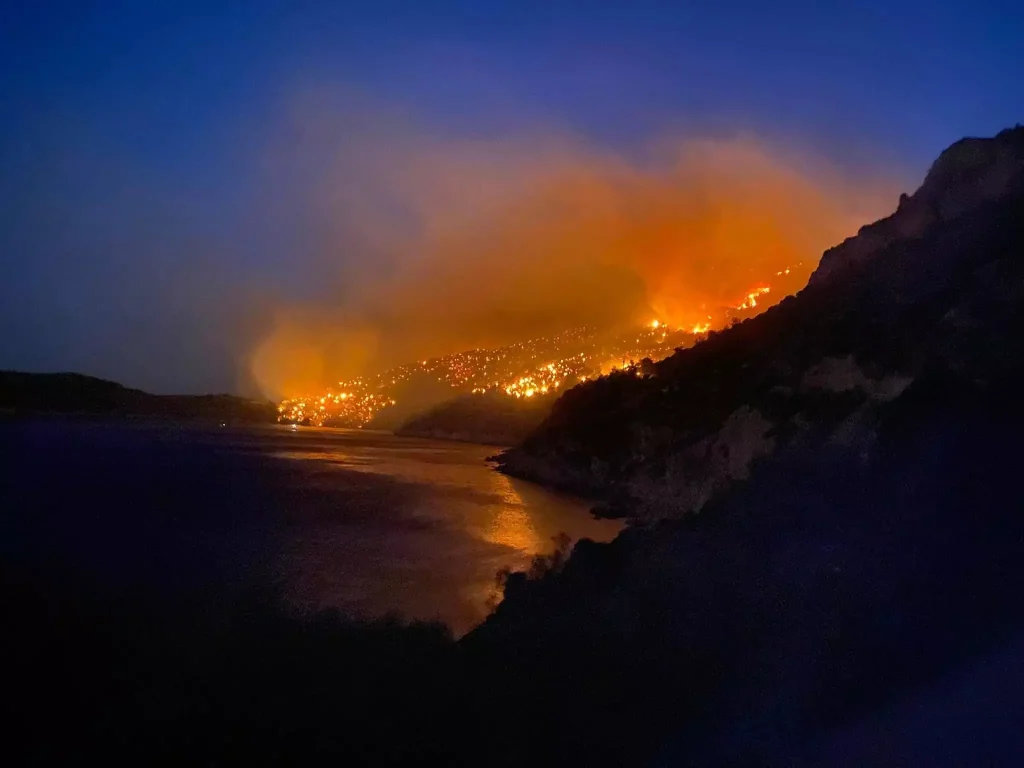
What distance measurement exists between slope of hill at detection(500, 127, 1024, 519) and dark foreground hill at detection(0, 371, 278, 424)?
3756 inches

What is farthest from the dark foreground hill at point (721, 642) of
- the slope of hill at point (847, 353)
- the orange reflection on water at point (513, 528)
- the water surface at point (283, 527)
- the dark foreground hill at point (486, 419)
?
the dark foreground hill at point (486, 419)

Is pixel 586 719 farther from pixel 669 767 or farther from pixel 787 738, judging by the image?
pixel 787 738

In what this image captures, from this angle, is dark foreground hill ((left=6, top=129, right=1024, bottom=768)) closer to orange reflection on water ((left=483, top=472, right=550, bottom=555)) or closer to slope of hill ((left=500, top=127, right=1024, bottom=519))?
slope of hill ((left=500, top=127, right=1024, bottom=519))

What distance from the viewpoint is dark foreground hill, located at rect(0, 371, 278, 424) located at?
120m

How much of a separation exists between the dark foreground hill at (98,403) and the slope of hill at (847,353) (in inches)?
3756

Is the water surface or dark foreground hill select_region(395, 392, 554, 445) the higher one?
dark foreground hill select_region(395, 392, 554, 445)

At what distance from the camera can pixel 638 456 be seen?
44.6m

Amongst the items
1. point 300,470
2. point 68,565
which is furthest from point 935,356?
point 300,470

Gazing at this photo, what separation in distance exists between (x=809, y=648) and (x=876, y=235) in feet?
108

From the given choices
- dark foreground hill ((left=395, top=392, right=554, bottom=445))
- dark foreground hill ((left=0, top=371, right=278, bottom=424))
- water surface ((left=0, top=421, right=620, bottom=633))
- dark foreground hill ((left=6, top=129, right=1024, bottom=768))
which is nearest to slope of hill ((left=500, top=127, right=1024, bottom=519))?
dark foreground hill ((left=6, top=129, right=1024, bottom=768))

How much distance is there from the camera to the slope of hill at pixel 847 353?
15000mm

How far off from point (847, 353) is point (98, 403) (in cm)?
14229

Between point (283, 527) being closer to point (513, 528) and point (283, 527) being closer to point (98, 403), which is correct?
point (513, 528)

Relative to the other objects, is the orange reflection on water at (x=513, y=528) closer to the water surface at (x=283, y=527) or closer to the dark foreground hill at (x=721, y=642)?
the water surface at (x=283, y=527)
